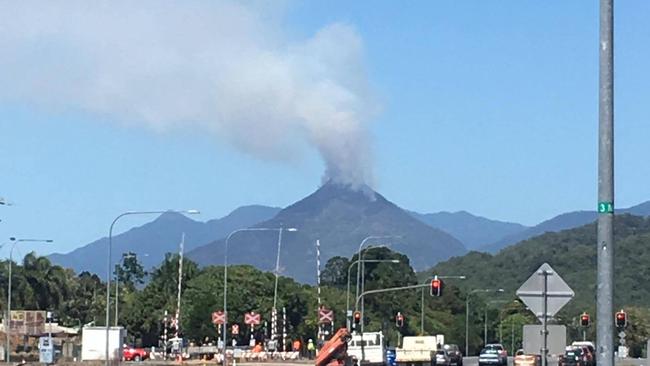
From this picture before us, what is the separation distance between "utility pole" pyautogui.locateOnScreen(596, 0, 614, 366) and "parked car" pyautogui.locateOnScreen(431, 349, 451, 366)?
7877 centimetres

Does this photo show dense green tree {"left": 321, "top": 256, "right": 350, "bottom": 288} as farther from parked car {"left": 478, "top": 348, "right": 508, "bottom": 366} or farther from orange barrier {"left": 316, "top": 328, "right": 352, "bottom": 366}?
orange barrier {"left": 316, "top": 328, "right": 352, "bottom": 366}

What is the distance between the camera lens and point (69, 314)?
5487 inches

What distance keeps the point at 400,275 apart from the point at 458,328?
9736 mm

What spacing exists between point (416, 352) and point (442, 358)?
604 centimetres

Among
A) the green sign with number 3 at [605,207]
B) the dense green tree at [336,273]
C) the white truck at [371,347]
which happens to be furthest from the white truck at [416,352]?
the dense green tree at [336,273]

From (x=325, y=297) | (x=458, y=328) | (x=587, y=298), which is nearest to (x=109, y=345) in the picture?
(x=325, y=297)

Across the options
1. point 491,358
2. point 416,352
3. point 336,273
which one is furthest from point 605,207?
point 336,273

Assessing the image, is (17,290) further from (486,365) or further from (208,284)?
(486,365)

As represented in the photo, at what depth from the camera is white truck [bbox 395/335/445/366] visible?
8788 cm

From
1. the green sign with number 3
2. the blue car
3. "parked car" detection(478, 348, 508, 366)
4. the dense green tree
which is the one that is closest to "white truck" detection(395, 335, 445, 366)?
the blue car

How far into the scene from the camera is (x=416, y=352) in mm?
88000

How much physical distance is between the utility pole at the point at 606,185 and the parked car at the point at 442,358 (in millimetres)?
78773

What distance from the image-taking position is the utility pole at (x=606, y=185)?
41.2 ft

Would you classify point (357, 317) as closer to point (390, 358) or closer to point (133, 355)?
point (390, 358)
